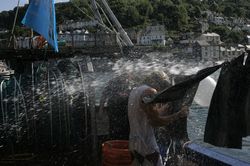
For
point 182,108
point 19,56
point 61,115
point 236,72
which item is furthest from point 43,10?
point 236,72

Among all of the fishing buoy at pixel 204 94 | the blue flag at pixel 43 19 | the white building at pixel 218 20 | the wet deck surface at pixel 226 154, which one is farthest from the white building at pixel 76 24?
the wet deck surface at pixel 226 154

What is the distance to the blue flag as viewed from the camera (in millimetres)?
10758

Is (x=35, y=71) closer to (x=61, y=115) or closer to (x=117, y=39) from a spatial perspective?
(x=61, y=115)

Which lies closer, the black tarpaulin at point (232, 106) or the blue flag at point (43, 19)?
the black tarpaulin at point (232, 106)

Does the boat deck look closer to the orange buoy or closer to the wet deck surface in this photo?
the wet deck surface

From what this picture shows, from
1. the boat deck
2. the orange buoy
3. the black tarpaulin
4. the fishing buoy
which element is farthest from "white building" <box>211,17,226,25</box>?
the black tarpaulin

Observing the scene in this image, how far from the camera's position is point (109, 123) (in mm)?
6980

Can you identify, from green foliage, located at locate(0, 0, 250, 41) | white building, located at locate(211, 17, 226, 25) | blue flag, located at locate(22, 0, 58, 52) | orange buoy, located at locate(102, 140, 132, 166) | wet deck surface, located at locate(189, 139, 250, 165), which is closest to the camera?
wet deck surface, located at locate(189, 139, 250, 165)

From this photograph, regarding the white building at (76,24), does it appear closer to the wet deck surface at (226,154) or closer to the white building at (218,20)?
the white building at (218,20)

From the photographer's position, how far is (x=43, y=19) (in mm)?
11180

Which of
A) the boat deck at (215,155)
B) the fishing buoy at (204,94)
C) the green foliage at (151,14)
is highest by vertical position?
the green foliage at (151,14)

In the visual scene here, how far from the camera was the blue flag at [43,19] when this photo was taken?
10758 millimetres

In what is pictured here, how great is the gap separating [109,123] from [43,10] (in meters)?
5.68

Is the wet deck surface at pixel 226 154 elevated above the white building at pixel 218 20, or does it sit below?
below
